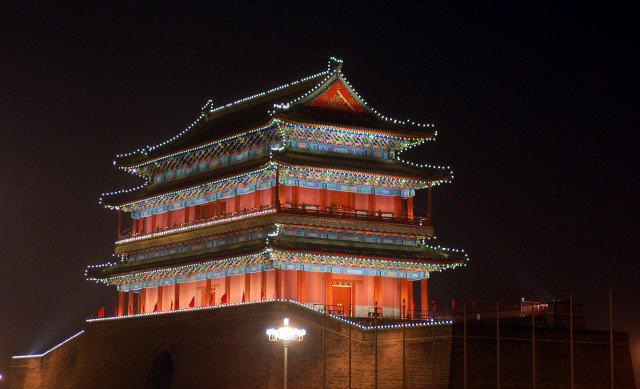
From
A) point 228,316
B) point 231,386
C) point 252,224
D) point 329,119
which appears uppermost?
point 329,119

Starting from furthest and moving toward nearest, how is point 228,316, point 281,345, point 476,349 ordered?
1. point 228,316
2. point 281,345
3. point 476,349

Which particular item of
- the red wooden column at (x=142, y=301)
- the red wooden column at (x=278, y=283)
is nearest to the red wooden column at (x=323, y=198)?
the red wooden column at (x=278, y=283)

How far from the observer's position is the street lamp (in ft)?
146

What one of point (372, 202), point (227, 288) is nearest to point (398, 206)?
point (372, 202)

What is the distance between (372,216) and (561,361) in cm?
1380

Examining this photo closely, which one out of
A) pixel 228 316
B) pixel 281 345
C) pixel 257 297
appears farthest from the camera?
pixel 257 297

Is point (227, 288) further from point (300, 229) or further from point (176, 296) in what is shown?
point (300, 229)

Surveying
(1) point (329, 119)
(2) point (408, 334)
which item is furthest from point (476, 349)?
(1) point (329, 119)

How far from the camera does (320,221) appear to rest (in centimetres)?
5544

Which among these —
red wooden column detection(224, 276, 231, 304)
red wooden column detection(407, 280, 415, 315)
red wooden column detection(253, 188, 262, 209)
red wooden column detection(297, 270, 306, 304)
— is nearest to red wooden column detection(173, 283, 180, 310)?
red wooden column detection(224, 276, 231, 304)

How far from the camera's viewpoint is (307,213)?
55.1 meters

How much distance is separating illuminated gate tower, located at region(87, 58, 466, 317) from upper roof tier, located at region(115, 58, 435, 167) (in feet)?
0.22

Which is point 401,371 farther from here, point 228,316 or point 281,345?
point 228,316

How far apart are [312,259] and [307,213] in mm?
2437
